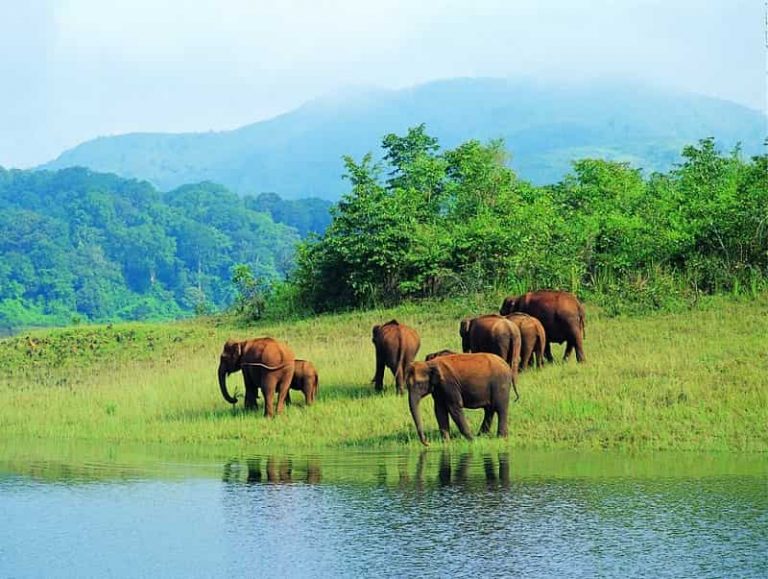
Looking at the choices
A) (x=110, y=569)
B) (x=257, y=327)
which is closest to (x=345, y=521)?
(x=110, y=569)

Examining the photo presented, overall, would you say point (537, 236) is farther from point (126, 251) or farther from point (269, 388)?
point (126, 251)

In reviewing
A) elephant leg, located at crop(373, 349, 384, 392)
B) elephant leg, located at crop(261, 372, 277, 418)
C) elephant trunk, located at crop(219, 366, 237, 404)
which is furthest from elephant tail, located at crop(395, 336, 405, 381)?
elephant trunk, located at crop(219, 366, 237, 404)

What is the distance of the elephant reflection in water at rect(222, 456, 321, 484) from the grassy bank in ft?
4.80

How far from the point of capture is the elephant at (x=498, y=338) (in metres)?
22.0

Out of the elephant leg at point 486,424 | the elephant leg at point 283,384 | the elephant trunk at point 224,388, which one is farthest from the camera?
the elephant trunk at point 224,388

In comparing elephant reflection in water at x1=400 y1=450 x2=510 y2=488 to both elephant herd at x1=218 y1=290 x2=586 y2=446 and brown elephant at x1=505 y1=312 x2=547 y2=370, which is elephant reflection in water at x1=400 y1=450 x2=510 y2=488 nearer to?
elephant herd at x1=218 y1=290 x2=586 y2=446

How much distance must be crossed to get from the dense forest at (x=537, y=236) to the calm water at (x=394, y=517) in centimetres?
1303

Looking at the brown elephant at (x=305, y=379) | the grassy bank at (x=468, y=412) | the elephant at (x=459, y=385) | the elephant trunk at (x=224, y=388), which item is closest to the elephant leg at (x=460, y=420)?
the elephant at (x=459, y=385)

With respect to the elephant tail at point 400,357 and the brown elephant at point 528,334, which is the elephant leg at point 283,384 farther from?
the brown elephant at point 528,334

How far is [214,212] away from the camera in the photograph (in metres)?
130

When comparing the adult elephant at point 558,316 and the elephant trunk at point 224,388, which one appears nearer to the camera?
the elephant trunk at point 224,388

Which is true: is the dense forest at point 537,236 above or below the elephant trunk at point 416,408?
above

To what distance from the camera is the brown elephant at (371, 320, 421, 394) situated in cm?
2281

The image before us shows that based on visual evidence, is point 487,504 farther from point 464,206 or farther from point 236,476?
point 464,206
